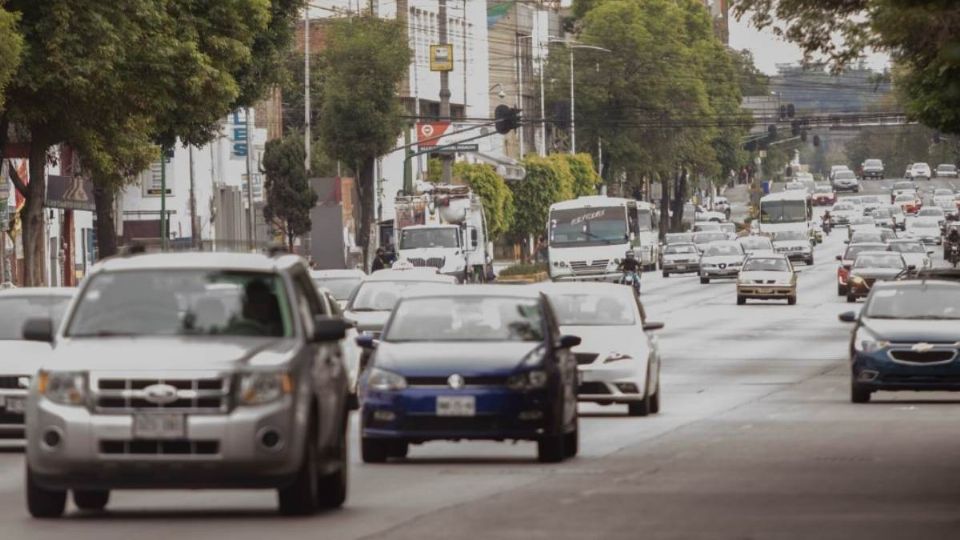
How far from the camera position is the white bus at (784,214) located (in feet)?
376

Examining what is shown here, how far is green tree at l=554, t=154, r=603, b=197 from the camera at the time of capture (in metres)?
134

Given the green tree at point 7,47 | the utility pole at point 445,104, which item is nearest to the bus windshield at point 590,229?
the utility pole at point 445,104

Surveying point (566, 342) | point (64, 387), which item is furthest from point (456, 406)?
point (64, 387)

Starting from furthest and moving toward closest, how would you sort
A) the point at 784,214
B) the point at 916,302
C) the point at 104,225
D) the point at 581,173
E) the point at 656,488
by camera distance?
the point at 581,173 → the point at 784,214 → the point at 104,225 → the point at 916,302 → the point at 656,488

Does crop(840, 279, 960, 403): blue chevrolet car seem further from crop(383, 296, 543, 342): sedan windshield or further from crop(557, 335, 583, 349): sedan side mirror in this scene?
crop(383, 296, 543, 342): sedan windshield

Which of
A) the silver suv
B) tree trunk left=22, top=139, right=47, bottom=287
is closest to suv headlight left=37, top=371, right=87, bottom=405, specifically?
the silver suv

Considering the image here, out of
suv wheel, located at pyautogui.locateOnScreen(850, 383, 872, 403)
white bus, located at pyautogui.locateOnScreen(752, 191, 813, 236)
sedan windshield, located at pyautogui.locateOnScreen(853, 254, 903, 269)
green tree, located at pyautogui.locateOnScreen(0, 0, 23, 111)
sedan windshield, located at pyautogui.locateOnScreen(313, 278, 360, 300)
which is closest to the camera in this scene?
suv wheel, located at pyautogui.locateOnScreen(850, 383, 872, 403)

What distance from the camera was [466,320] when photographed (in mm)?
21922

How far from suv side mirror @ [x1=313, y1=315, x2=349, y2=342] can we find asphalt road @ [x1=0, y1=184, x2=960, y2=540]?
3.69 ft

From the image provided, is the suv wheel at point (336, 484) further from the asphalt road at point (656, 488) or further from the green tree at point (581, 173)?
the green tree at point (581, 173)

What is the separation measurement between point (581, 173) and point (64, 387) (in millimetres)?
120348

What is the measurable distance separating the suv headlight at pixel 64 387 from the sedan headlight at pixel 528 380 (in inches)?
231

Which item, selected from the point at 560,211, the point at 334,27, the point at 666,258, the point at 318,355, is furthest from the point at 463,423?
the point at 666,258

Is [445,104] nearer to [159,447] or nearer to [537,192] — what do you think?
[537,192]
